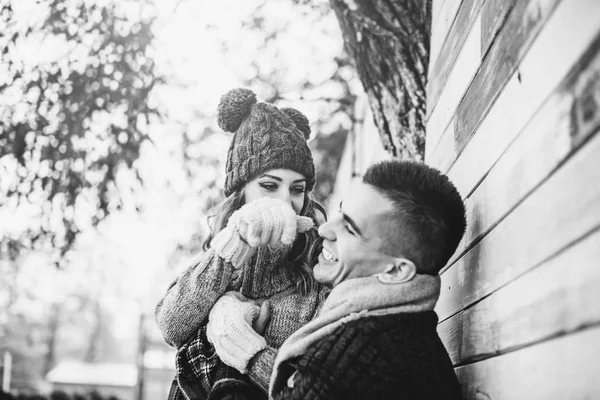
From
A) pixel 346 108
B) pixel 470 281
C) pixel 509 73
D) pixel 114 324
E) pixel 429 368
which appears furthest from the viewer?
pixel 114 324

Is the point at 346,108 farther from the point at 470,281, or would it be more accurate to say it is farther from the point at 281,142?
the point at 470,281

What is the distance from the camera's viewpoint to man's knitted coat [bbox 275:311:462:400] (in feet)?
5.14

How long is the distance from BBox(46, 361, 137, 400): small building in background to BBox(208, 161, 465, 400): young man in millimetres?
25842

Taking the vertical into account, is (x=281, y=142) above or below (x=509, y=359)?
above

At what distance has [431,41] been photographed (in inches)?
135

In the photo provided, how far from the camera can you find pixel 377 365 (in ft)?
5.18

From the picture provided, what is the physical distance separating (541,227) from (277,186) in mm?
1398

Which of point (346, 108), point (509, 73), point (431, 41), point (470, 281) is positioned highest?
point (346, 108)

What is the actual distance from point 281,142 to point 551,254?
1.52 metres

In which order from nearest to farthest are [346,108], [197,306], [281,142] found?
[197,306]
[281,142]
[346,108]

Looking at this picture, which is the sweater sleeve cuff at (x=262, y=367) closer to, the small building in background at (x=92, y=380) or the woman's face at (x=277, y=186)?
the woman's face at (x=277, y=186)

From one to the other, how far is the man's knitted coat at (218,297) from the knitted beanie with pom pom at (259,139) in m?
0.39

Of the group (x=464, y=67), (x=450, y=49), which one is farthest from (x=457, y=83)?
(x=450, y=49)

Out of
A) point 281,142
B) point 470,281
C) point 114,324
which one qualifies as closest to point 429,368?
point 470,281
